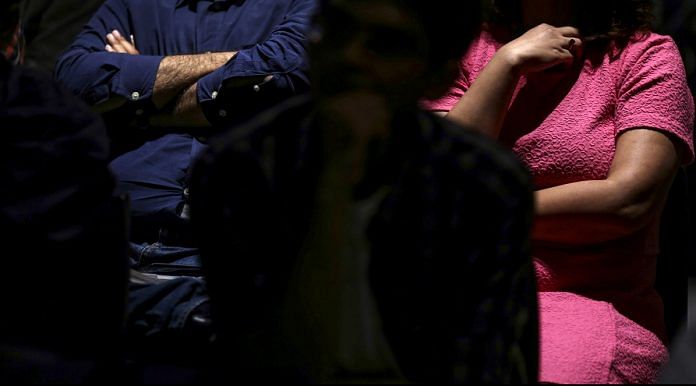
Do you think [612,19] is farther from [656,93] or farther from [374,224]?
[374,224]

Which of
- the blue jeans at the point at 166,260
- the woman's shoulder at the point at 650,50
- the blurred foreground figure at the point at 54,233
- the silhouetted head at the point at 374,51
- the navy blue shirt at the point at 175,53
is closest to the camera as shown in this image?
the silhouetted head at the point at 374,51

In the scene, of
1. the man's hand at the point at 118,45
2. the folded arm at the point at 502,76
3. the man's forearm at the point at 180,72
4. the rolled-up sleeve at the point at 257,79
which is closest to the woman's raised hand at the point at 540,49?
the folded arm at the point at 502,76

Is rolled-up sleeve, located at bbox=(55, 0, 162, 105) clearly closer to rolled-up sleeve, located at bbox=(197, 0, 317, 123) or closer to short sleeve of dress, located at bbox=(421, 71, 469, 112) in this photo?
rolled-up sleeve, located at bbox=(197, 0, 317, 123)

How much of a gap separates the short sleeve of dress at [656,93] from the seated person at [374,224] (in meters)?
0.55

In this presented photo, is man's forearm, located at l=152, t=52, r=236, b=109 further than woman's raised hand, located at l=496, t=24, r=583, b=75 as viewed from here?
Yes

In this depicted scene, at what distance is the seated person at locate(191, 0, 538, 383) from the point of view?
100cm

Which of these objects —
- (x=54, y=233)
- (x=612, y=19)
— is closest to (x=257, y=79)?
(x=612, y=19)

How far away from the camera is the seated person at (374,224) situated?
3.26 feet

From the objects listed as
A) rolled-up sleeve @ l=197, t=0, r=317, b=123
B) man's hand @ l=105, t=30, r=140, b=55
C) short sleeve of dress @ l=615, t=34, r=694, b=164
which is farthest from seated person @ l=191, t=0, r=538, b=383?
man's hand @ l=105, t=30, r=140, b=55

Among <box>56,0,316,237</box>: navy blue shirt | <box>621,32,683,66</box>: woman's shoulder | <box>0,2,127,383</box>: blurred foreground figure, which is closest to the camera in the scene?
<box>0,2,127,383</box>: blurred foreground figure

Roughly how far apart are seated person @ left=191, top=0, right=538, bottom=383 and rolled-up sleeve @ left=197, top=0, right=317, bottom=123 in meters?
0.75

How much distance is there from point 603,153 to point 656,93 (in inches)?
4.8

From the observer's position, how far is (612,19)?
1627 millimetres

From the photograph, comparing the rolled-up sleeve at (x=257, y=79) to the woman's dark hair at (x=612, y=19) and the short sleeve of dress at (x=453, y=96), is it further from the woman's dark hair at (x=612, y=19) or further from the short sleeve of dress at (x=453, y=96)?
the woman's dark hair at (x=612, y=19)
